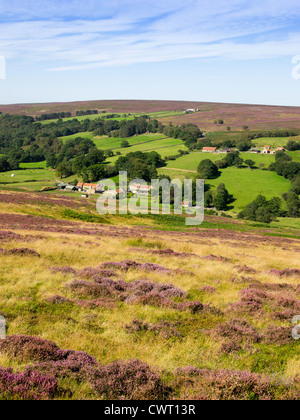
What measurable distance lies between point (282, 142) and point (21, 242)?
189 metres

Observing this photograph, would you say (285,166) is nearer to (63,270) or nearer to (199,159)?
(199,159)

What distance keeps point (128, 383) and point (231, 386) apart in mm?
2276

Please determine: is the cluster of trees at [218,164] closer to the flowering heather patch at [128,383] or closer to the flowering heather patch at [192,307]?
the flowering heather patch at [192,307]

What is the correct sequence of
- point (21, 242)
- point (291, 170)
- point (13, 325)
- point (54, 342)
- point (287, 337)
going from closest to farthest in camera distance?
1. point (54, 342)
2. point (13, 325)
3. point (287, 337)
4. point (21, 242)
5. point (291, 170)

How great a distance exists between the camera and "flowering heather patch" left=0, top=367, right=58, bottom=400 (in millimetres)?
5342

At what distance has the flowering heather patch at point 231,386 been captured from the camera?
581 cm

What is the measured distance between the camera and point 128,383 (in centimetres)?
602

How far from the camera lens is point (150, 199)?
104375 mm

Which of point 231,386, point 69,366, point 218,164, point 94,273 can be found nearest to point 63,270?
point 94,273

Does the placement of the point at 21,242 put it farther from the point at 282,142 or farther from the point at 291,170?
the point at 282,142

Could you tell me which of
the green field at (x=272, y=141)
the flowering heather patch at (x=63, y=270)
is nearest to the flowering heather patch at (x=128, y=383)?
the flowering heather patch at (x=63, y=270)

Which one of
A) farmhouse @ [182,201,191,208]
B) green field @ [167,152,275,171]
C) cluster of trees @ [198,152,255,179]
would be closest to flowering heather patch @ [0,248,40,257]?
farmhouse @ [182,201,191,208]
